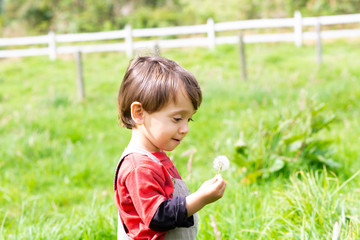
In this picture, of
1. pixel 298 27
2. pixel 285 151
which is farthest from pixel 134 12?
pixel 285 151

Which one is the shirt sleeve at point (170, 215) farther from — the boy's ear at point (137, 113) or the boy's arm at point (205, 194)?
the boy's ear at point (137, 113)

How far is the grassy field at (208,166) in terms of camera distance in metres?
2.66

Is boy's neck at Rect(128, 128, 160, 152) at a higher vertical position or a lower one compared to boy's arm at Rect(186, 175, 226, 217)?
higher

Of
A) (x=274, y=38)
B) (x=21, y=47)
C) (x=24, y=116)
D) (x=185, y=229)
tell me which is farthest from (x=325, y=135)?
(x=21, y=47)

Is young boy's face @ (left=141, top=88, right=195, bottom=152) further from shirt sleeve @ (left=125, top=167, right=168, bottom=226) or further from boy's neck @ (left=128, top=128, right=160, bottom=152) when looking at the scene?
shirt sleeve @ (left=125, top=167, right=168, bottom=226)

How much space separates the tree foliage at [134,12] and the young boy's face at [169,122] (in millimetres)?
22813

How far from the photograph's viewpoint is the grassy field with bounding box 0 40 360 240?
2656mm

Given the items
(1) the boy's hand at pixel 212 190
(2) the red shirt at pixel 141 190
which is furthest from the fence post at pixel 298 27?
(1) the boy's hand at pixel 212 190

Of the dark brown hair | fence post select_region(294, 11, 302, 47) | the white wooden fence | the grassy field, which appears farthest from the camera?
Answer: fence post select_region(294, 11, 302, 47)

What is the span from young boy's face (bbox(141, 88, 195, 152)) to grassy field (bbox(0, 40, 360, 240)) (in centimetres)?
85

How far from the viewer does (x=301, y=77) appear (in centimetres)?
940

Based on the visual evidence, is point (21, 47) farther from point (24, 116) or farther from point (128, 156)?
point (128, 156)

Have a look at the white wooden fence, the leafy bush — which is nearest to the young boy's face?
the leafy bush

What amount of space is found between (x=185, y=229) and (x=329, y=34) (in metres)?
15.8
